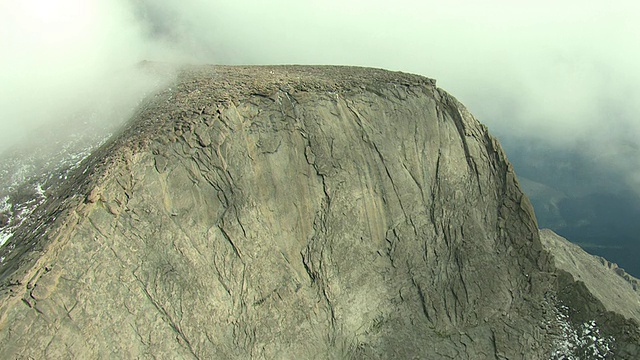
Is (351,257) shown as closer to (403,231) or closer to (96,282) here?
(403,231)

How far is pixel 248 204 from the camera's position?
25078mm

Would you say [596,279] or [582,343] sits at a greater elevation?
[582,343]

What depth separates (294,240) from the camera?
26.0 meters

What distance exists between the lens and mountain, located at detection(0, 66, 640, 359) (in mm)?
21062

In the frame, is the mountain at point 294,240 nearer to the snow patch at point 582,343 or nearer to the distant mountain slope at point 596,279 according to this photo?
the snow patch at point 582,343

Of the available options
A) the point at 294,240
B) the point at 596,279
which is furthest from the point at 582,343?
the point at 596,279

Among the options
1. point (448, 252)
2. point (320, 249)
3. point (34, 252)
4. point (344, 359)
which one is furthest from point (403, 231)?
point (34, 252)

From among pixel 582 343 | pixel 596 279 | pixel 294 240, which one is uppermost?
pixel 294 240

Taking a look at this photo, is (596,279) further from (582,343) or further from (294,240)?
(294,240)

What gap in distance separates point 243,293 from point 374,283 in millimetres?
7384

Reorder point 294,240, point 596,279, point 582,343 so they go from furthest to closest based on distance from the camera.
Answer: point 596,279
point 582,343
point 294,240

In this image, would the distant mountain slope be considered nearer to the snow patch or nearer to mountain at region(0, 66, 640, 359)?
the snow patch

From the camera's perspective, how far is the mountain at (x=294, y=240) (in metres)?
21.1

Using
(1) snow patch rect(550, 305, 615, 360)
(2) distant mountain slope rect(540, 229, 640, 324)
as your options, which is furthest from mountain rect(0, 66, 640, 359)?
(2) distant mountain slope rect(540, 229, 640, 324)
